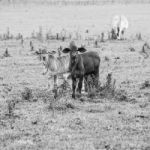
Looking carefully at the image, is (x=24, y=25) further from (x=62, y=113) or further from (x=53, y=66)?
(x=62, y=113)

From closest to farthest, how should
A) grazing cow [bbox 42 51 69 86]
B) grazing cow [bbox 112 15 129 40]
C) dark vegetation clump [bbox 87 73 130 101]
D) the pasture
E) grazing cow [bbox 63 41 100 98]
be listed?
the pasture < grazing cow [bbox 63 41 100 98] < dark vegetation clump [bbox 87 73 130 101] < grazing cow [bbox 42 51 69 86] < grazing cow [bbox 112 15 129 40]

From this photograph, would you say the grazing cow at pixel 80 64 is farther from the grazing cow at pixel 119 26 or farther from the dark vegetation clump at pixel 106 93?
the grazing cow at pixel 119 26

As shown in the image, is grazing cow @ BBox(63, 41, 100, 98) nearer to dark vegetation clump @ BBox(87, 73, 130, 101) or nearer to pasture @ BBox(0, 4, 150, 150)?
dark vegetation clump @ BBox(87, 73, 130, 101)

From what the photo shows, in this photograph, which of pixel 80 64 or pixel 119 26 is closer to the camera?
pixel 80 64

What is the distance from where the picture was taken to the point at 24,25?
2681 centimetres

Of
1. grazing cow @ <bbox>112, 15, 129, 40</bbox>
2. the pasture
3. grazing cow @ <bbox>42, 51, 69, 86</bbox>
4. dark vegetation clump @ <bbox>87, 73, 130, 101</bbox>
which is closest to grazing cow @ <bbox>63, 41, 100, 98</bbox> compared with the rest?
dark vegetation clump @ <bbox>87, 73, 130, 101</bbox>

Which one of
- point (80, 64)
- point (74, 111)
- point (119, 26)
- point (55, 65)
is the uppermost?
point (80, 64)

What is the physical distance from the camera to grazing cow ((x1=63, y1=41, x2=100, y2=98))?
9.77 m

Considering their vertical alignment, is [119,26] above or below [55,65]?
below

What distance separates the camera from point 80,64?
32.8ft

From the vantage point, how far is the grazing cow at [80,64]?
32.1ft

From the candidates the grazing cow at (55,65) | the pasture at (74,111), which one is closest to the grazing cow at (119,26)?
the pasture at (74,111)

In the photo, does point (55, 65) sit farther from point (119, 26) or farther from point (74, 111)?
point (119, 26)

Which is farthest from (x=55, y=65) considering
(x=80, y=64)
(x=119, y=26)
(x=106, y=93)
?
(x=119, y=26)
